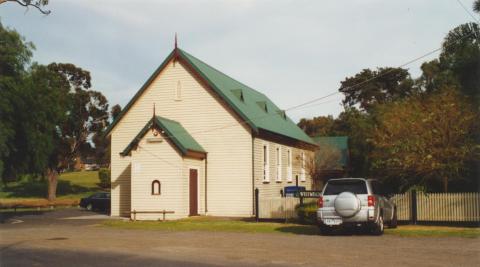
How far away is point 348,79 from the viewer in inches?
3484

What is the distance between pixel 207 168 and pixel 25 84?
1099 cm

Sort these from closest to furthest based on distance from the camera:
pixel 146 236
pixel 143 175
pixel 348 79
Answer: pixel 146 236
pixel 143 175
pixel 348 79

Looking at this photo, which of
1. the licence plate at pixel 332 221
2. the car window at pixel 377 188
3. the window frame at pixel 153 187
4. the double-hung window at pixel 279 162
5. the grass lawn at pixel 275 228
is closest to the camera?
the licence plate at pixel 332 221

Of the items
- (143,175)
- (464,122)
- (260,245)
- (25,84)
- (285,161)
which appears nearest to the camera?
(260,245)

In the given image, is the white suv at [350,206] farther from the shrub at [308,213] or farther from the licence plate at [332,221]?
the shrub at [308,213]

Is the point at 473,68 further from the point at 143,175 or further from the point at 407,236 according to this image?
the point at 143,175

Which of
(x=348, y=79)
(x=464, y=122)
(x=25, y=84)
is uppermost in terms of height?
(x=348, y=79)

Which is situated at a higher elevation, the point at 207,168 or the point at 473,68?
the point at 473,68

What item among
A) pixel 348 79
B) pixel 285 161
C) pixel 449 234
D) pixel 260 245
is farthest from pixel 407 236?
pixel 348 79

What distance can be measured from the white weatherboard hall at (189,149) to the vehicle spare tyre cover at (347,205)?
37.4 ft

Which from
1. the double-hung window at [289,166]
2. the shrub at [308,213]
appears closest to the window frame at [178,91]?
the double-hung window at [289,166]

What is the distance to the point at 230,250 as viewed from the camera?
1448 cm

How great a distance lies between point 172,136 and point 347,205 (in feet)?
40.8

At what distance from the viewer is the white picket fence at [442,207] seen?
2142cm
